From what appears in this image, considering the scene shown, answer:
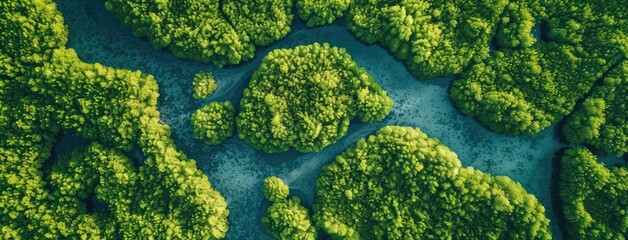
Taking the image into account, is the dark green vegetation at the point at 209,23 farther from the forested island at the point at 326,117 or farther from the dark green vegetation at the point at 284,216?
the dark green vegetation at the point at 284,216

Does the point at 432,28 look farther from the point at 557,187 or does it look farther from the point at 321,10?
the point at 557,187

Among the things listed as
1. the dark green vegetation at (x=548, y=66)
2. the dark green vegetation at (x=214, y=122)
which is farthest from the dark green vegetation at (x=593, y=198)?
the dark green vegetation at (x=214, y=122)

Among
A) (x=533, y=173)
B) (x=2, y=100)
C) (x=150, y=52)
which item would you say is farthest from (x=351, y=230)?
(x=2, y=100)

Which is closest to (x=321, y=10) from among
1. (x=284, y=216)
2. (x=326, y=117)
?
(x=326, y=117)

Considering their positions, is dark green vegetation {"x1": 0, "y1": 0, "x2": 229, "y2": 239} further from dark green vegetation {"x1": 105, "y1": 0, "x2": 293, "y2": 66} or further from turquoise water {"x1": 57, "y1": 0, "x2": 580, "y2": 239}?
dark green vegetation {"x1": 105, "y1": 0, "x2": 293, "y2": 66}

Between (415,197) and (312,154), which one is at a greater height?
(312,154)

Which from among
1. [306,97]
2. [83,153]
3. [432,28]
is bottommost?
[83,153]
